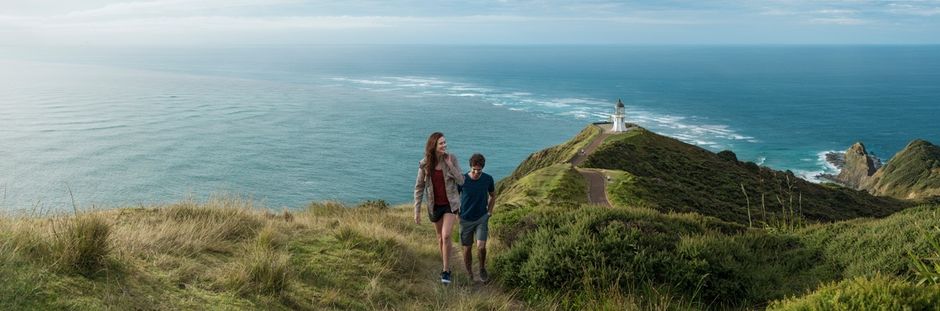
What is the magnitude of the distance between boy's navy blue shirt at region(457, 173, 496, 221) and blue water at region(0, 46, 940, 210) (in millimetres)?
17248

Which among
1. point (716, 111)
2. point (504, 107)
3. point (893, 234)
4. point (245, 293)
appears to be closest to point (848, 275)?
point (893, 234)

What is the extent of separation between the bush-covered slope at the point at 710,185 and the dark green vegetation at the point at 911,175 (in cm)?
1193

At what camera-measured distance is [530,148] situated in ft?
274

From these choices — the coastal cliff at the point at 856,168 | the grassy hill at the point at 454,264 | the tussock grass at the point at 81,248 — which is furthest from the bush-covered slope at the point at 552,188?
the coastal cliff at the point at 856,168

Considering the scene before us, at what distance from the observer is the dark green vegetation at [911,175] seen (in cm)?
6278

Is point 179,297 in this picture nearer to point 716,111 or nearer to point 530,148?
point 530,148

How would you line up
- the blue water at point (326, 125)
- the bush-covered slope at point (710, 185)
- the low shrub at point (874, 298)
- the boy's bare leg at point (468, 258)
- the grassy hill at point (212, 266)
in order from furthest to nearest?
1. the blue water at point (326, 125)
2. the bush-covered slope at point (710, 185)
3. the boy's bare leg at point (468, 258)
4. the grassy hill at point (212, 266)
5. the low shrub at point (874, 298)

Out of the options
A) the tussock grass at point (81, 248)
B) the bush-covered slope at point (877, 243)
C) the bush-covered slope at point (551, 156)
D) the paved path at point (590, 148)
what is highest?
the tussock grass at point (81, 248)

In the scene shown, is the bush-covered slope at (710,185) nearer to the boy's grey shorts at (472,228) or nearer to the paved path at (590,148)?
the paved path at (590,148)

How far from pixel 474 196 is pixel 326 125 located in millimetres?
88366

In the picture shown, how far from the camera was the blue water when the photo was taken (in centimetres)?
6197

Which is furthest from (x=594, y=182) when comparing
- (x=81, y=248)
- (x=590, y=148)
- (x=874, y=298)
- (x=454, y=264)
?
(x=81, y=248)

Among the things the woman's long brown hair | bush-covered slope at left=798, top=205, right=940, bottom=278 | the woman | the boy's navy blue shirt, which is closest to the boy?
the boy's navy blue shirt

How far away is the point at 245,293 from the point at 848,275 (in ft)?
25.1
